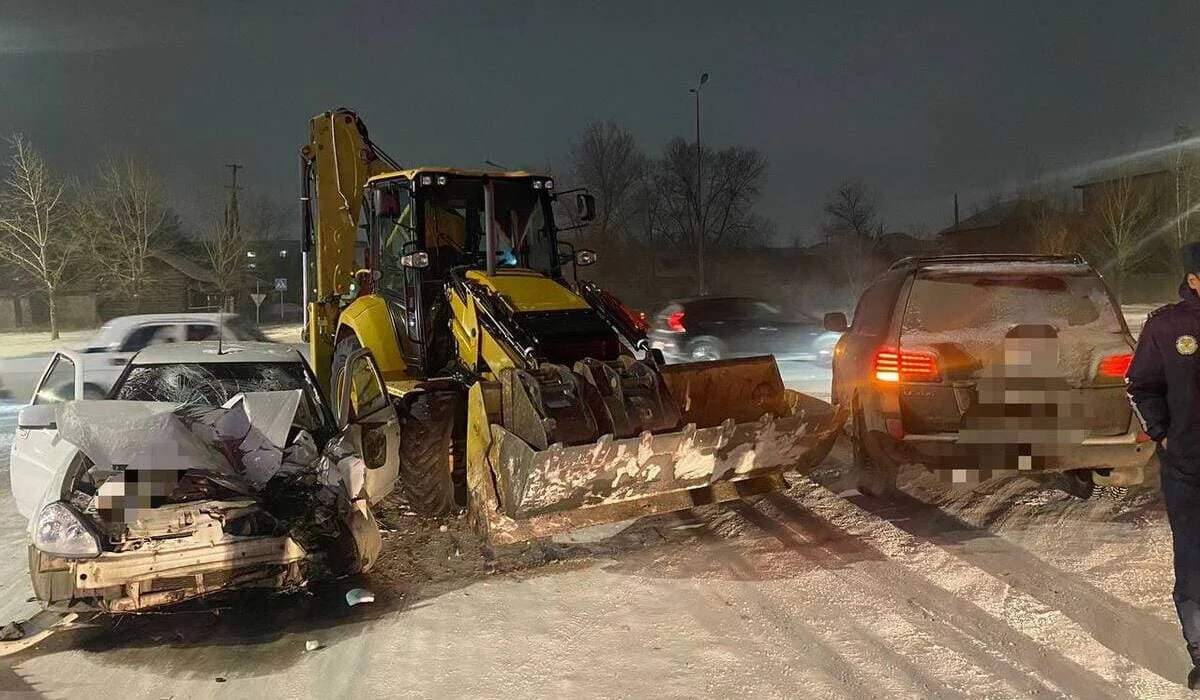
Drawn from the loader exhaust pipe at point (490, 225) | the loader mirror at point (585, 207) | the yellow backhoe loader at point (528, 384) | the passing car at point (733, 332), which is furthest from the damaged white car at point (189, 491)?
the passing car at point (733, 332)

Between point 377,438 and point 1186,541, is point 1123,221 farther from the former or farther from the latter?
point 377,438

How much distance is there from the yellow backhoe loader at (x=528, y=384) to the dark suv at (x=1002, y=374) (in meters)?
0.61

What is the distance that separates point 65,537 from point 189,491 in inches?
25.6

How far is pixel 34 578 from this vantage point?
4258 mm

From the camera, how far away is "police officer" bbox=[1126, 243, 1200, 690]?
3535 mm

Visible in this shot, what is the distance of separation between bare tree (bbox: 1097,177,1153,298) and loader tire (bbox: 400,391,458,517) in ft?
130

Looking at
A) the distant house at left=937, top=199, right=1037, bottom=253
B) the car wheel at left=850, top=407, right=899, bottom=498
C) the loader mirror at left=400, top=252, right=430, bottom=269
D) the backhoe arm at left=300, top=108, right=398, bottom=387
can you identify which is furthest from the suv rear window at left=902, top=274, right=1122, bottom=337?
the distant house at left=937, top=199, right=1037, bottom=253

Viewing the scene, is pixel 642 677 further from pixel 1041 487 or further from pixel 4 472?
pixel 4 472

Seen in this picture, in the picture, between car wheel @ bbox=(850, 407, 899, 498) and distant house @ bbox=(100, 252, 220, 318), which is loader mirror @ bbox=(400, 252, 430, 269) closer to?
car wheel @ bbox=(850, 407, 899, 498)

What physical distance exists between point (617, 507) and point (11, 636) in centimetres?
346

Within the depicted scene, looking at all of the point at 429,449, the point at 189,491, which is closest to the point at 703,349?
the point at 429,449

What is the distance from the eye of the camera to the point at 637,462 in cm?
521

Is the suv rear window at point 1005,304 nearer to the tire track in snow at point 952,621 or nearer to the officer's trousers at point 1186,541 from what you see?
the tire track in snow at point 952,621

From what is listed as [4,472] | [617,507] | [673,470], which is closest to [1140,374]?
[673,470]
